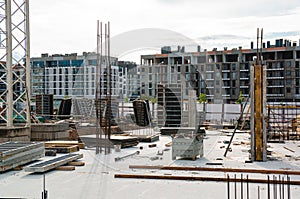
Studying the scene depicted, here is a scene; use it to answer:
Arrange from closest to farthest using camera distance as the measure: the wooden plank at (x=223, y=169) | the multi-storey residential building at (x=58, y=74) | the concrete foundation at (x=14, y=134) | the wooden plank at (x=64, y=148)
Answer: the wooden plank at (x=223, y=169), the wooden plank at (x=64, y=148), the concrete foundation at (x=14, y=134), the multi-storey residential building at (x=58, y=74)

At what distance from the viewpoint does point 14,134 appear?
456 inches

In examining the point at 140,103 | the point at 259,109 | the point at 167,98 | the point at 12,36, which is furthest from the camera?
the point at 140,103

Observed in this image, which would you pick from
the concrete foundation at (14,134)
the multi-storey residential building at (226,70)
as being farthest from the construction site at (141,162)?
the multi-storey residential building at (226,70)

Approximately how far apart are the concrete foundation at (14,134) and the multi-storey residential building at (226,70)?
3998 centimetres

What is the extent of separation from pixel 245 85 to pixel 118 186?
52.1 metres

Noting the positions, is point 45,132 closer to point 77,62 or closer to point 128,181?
point 128,181

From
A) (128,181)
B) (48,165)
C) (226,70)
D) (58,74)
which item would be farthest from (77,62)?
(128,181)

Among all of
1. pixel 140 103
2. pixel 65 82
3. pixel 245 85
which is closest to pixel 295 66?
pixel 245 85

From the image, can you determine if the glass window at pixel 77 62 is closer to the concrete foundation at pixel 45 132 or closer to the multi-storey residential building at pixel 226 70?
the multi-storey residential building at pixel 226 70

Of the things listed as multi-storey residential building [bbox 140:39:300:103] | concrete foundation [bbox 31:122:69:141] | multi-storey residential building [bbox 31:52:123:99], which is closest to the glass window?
multi-storey residential building [bbox 31:52:123:99]

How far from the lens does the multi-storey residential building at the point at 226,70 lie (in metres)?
53.8

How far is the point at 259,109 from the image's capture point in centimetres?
945

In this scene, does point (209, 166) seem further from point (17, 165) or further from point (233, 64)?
point (233, 64)

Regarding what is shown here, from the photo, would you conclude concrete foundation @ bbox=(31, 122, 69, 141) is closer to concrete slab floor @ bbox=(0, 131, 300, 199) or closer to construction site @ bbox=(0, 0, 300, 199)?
construction site @ bbox=(0, 0, 300, 199)
